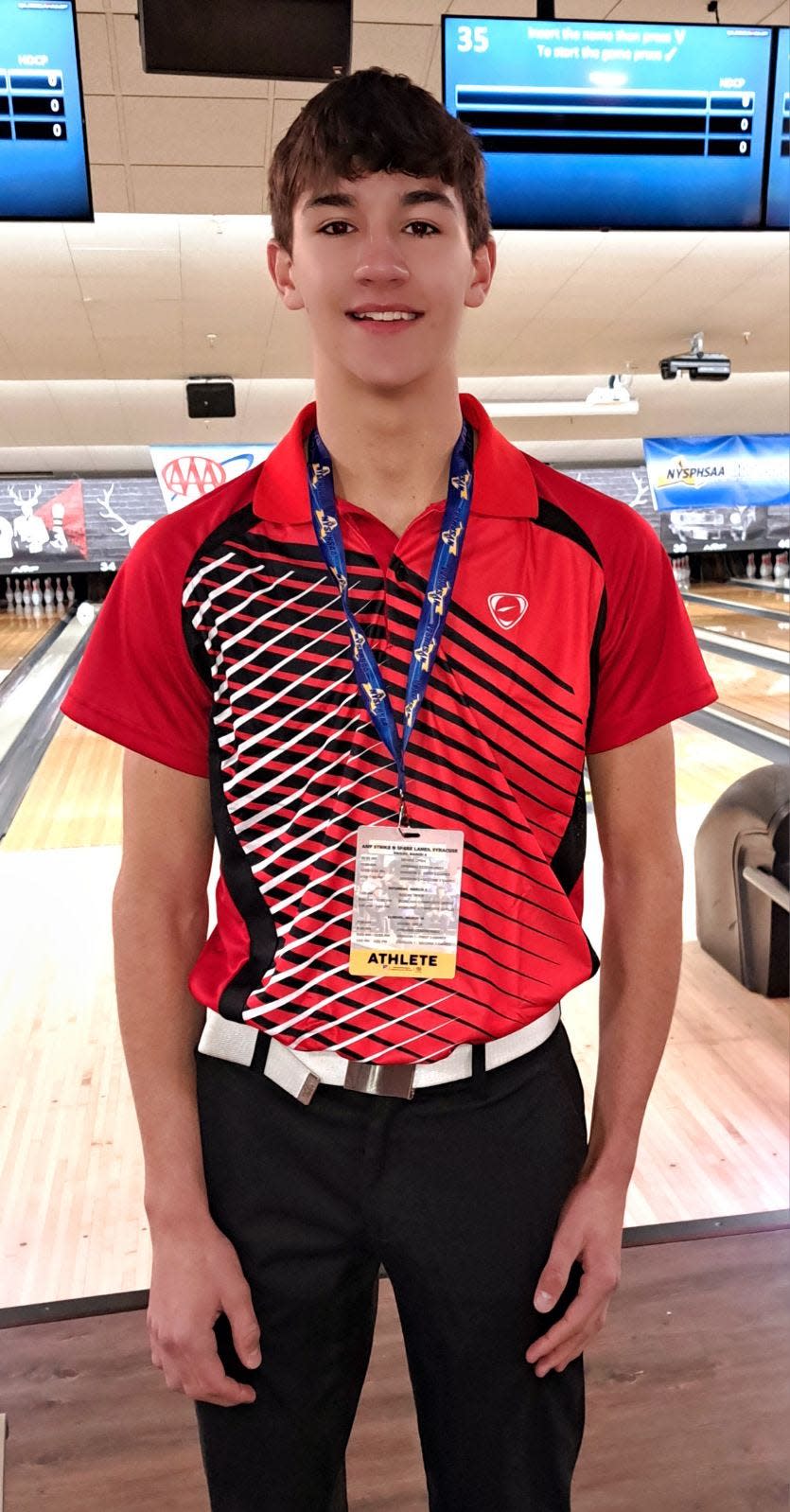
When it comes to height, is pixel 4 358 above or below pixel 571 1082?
above

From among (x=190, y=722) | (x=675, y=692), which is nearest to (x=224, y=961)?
(x=190, y=722)

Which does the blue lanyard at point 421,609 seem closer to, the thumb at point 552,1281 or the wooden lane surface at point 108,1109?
the thumb at point 552,1281

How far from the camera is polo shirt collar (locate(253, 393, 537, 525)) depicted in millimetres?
931

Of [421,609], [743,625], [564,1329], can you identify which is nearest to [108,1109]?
[564,1329]

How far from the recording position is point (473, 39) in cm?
224

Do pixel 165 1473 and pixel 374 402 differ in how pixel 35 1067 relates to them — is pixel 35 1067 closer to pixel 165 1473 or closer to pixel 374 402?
pixel 165 1473

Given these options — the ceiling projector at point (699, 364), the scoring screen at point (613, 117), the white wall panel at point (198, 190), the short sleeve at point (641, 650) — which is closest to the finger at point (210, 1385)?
the short sleeve at point (641, 650)

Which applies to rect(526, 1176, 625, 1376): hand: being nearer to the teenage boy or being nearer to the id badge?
the teenage boy

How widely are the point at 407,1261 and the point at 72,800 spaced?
426 cm

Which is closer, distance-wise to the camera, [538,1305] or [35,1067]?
[538,1305]

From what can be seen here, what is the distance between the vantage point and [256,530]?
93 centimetres

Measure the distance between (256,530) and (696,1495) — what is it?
1285 millimetres

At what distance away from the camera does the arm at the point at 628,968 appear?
0.94 metres

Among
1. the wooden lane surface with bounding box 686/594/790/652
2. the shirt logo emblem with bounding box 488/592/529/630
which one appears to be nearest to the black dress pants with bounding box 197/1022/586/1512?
the shirt logo emblem with bounding box 488/592/529/630
